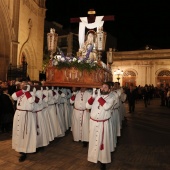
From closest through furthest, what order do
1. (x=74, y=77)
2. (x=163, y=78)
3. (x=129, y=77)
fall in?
(x=74, y=77) < (x=163, y=78) < (x=129, y=77)

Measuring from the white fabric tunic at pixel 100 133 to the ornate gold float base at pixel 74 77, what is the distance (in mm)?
1515

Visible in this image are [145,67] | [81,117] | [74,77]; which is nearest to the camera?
[74,77]

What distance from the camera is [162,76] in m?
33.8

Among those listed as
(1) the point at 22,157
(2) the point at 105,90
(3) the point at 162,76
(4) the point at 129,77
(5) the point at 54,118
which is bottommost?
(1) the point at 22,157

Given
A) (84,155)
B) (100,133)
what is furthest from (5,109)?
(100,133)

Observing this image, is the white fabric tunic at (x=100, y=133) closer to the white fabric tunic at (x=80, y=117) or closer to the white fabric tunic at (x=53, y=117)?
the white fabric tunic at (x=80, y=117)

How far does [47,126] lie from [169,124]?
745 cm

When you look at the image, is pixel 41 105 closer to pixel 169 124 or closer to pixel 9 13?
pixel 169 124

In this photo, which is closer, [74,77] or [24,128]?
[24,128]

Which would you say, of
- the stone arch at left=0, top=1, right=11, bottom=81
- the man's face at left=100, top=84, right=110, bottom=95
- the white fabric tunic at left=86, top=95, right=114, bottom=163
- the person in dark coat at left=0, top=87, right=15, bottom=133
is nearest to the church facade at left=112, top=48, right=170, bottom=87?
the stone arch at left=0, top=1, right=11, bottom=81

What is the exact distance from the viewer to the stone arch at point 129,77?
1387 inches

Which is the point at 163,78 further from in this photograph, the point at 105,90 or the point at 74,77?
the point at 105,90

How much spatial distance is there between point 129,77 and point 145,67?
287 centimetres

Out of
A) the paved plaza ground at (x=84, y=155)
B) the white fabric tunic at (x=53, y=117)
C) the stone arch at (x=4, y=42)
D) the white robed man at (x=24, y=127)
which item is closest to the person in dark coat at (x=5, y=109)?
the paved plaza ground at (x=84, y=155)
